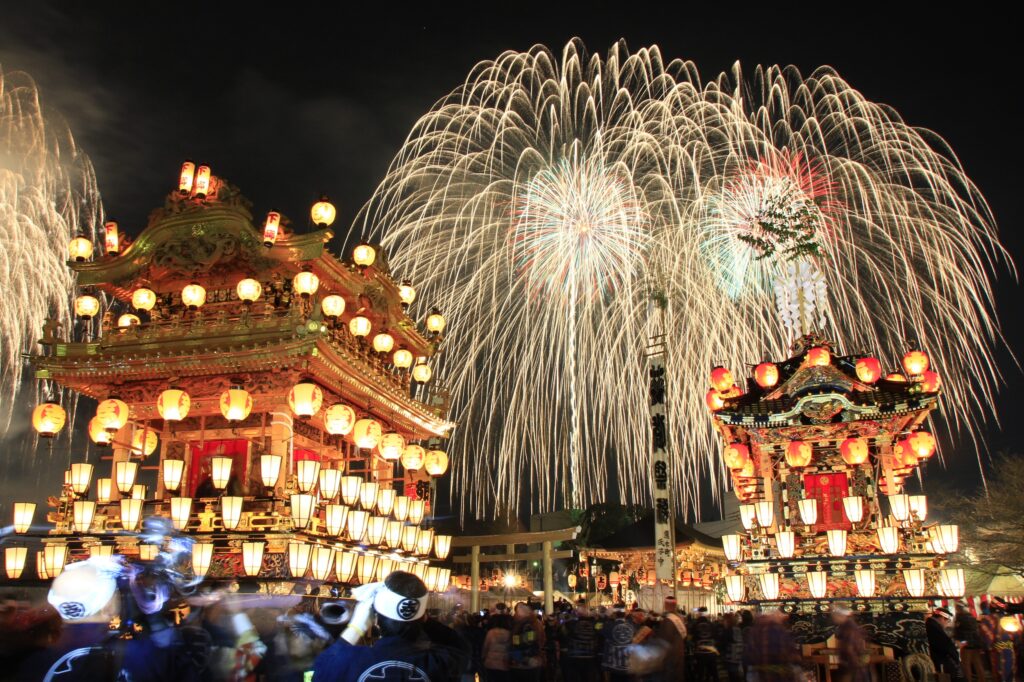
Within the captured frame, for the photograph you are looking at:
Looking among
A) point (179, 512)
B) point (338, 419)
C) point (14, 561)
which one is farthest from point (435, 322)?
point (14, 561)

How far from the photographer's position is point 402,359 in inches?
883

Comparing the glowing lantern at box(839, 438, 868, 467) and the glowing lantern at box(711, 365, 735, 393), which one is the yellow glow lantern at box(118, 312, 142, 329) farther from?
the glowing lantern at box(839, 438, 868, 467)

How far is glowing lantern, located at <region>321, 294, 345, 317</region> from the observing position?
18.6 meters

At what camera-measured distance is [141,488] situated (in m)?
16.0

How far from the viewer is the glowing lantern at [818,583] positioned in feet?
57.0

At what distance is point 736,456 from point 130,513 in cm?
1389

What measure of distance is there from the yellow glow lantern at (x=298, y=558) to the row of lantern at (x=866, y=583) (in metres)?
9.68

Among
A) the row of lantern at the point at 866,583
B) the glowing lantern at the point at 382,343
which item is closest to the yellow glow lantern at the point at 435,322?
the glowing lantern at the point at 382,343

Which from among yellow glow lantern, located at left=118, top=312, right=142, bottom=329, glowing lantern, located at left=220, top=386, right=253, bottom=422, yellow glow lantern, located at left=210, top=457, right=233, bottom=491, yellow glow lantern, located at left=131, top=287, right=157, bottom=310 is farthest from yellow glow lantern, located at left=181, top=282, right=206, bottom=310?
yellow glow lantern, located at left=210, top=457, right=233, bottom=491

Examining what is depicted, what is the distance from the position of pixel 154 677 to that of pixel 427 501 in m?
17.6

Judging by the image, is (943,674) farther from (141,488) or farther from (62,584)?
(141,488)

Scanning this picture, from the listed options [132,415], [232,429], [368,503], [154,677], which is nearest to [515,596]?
[368,503]

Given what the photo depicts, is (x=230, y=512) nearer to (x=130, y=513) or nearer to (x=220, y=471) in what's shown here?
(x=220, y=471)

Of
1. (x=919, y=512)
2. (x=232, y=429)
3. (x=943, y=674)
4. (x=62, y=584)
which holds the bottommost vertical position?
(x=943, y=674)
